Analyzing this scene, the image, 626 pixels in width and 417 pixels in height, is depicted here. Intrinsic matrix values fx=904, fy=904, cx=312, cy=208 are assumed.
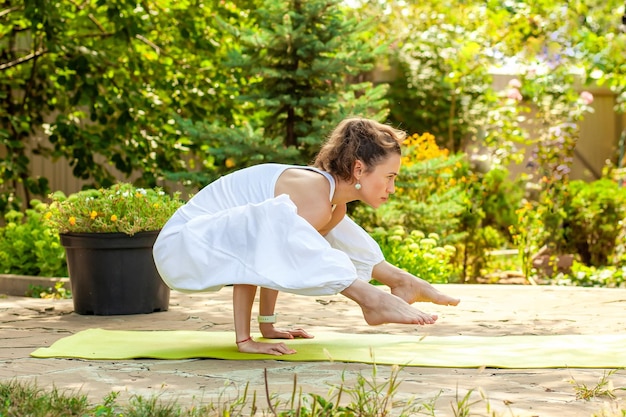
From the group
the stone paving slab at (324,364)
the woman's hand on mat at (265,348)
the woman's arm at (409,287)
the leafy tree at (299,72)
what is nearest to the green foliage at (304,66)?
the leafy tree at (299,72)

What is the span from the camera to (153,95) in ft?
29.2

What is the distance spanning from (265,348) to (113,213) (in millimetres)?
1692

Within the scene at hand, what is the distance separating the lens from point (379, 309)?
10.9 ft

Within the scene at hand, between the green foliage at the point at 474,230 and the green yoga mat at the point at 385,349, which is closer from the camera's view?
the green yoga mat at the point at 385,349

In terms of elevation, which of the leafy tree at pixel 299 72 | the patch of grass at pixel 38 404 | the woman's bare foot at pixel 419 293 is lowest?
the patch of grass at pixel 38 404

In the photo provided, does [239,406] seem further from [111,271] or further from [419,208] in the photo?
[419,208]

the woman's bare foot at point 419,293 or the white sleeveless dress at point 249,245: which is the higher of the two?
the white sleeveless dress at point 249,245

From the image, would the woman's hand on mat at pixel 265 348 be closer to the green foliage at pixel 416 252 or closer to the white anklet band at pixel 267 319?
the white anklet band at pixel 267 319

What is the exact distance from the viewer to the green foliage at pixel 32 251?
665cm

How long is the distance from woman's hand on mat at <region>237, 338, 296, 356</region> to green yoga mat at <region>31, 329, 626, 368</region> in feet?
0.10

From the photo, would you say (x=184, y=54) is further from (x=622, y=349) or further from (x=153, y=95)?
(x=622, y=349)

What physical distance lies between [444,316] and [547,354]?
4.68 feet

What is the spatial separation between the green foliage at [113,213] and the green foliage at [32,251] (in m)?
1.57

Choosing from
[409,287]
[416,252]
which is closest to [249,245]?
[409,287]
